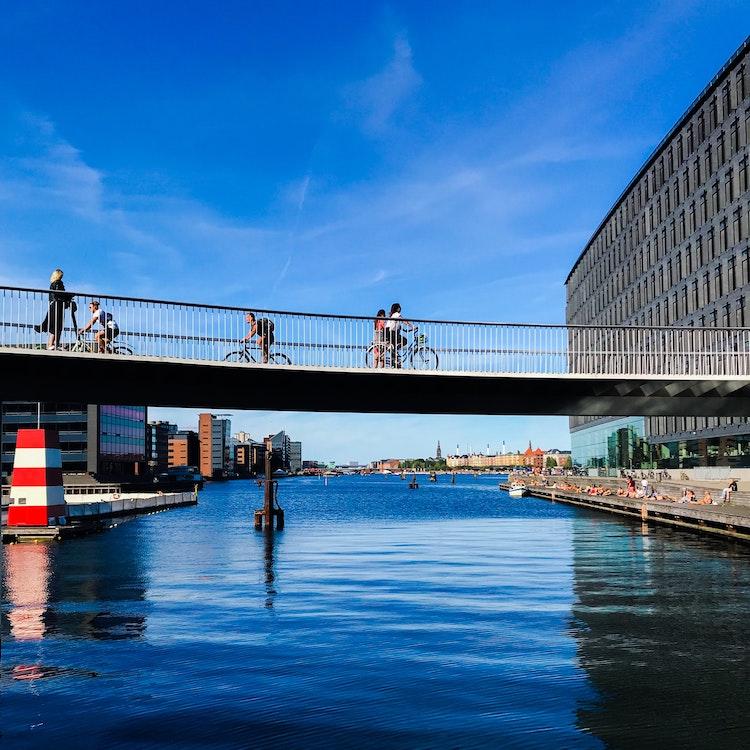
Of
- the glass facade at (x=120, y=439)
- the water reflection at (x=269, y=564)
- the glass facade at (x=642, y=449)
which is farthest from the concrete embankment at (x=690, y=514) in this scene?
the glass facade at (x=120, y=439)

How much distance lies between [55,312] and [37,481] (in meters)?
17.5

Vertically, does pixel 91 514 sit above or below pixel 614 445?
below

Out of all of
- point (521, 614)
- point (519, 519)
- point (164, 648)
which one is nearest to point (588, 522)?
point (519, 519)

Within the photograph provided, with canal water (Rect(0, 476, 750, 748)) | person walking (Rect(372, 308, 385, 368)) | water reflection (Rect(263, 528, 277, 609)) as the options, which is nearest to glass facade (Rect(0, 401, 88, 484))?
water reflection (Rect(263, 528, 277, 609))

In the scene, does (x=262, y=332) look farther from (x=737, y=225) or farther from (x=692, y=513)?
(x=737, y=225)

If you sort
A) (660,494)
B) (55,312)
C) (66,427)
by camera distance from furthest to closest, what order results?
(66,427), (660,494), (55,312)

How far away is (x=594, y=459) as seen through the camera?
135250 millimetres

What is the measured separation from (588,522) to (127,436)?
92942 mm

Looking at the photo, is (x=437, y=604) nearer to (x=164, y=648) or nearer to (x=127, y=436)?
(x=164, y=648)

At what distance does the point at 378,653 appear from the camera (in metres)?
18.5

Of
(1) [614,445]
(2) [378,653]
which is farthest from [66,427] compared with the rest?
(2) [378,653]

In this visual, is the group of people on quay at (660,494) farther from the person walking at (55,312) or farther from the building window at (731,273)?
the person walking at (55,312)

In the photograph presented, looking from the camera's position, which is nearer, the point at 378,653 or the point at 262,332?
the point at 378,653

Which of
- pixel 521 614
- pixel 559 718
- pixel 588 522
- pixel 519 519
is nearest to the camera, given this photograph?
pixel 559 718
